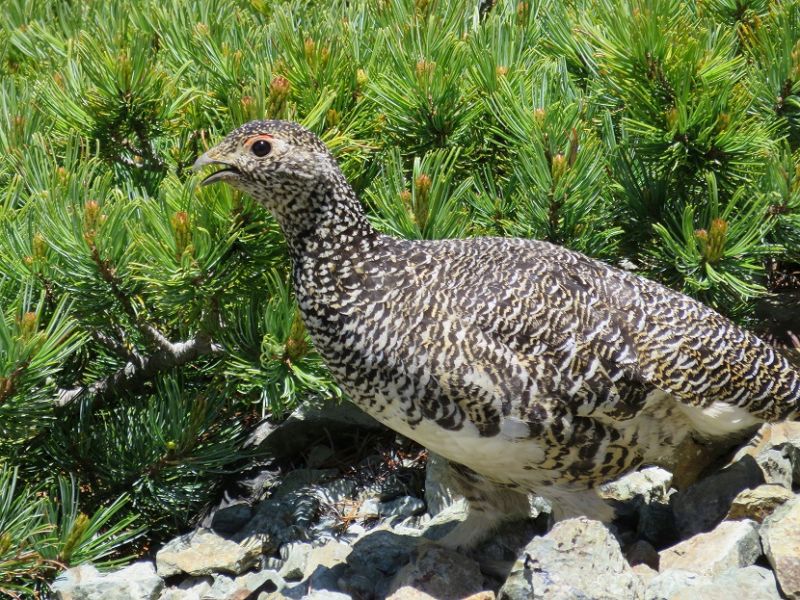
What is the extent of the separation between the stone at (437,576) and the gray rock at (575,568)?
1.21 feet

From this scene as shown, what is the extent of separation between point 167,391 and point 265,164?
40.2 inches

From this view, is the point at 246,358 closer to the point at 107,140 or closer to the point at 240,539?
the point at 240,539

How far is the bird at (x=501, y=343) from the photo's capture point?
10.6ft

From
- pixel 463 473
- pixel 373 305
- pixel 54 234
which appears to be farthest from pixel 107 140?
pixel 463 473

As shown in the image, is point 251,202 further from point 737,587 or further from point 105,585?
point 737,587

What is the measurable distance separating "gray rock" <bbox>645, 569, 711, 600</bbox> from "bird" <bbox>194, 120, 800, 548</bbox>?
0.40 metres

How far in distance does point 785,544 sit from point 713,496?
1.95ft

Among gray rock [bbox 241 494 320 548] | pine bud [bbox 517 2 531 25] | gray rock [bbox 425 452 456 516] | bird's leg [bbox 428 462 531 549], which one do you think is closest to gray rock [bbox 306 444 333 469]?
gray rock [bbox 241 494 320 548]

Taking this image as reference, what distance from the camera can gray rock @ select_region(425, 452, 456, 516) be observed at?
407cm

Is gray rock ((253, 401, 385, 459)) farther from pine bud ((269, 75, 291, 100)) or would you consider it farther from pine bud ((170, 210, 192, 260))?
pine bud ((269, 75, 291, 100))

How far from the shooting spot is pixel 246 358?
371 cm

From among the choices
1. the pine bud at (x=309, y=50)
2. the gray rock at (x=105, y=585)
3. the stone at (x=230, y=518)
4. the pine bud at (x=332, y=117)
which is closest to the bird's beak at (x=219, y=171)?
the pine bud at (x=332, y=117)

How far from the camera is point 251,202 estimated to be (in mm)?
3623

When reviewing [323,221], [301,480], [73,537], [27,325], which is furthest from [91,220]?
[301,480]
